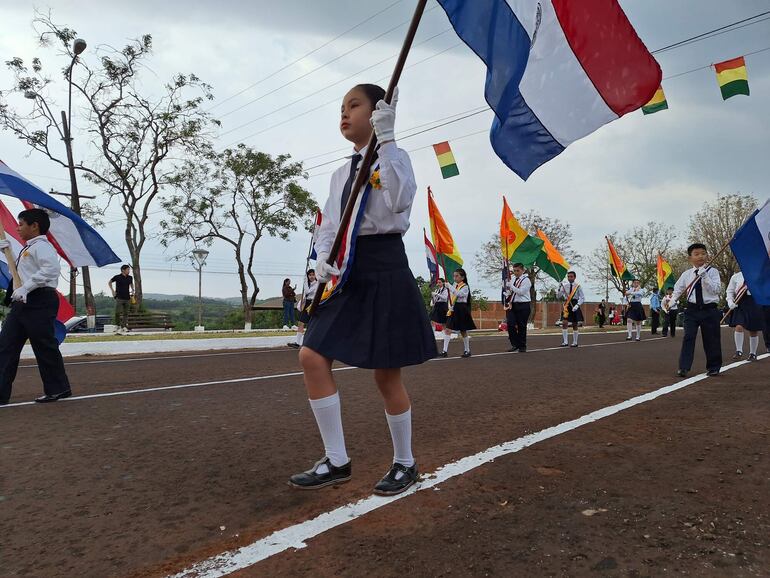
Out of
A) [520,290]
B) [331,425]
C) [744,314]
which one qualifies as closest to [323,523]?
[331,425]

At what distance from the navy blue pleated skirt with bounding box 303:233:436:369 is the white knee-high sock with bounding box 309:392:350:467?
0.88 feet

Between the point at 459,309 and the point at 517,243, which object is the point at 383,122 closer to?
the point at 459,309

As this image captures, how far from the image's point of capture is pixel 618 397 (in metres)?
5.48

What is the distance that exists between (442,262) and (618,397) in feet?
30.1

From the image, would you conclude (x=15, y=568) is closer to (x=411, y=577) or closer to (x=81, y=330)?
(x=411, y=577)

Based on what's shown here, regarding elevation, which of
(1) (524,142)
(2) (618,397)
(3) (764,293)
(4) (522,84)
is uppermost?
(4) (522,84)

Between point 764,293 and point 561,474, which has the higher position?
point 764,293

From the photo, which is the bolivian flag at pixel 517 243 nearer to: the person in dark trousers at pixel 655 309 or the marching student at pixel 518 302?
the marching student at pixel 518 302

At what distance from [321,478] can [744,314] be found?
10.5 metres

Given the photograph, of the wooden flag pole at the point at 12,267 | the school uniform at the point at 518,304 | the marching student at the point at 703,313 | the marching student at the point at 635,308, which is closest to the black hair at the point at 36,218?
the wooden flag pole at the point at 12,267

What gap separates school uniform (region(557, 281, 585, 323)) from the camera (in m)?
15.4

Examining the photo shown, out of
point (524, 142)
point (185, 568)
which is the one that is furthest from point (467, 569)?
point (524, 142)

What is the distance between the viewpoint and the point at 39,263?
208 inches

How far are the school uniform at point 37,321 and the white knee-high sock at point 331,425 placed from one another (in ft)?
12.6
